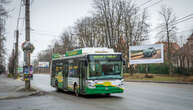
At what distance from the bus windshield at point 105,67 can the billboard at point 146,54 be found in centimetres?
2790

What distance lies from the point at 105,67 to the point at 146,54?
30153 mm

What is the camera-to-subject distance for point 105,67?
15.4m

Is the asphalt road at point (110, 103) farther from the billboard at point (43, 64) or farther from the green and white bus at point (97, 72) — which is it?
the billboard at point (43, 64)

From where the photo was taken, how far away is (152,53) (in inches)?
1718

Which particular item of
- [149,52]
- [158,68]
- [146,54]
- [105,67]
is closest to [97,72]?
[105,67]

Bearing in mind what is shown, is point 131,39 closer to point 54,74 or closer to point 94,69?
point 54,74

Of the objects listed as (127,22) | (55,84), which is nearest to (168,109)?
(55,84)

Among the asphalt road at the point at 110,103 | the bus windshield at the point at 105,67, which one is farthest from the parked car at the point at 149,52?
the bus windshield at the point at 105,67

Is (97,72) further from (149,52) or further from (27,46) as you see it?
(149,52)

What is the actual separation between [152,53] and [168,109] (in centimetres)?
3416

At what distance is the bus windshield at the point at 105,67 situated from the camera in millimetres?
15195

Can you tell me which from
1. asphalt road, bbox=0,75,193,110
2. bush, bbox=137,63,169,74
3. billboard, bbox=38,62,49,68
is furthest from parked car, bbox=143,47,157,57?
billboard, bbox=38,62,49,68

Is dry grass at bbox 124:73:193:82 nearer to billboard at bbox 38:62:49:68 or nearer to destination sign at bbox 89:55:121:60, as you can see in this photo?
destination sign at bbox 89:55:121:60

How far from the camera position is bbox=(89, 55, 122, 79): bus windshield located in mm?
15195
